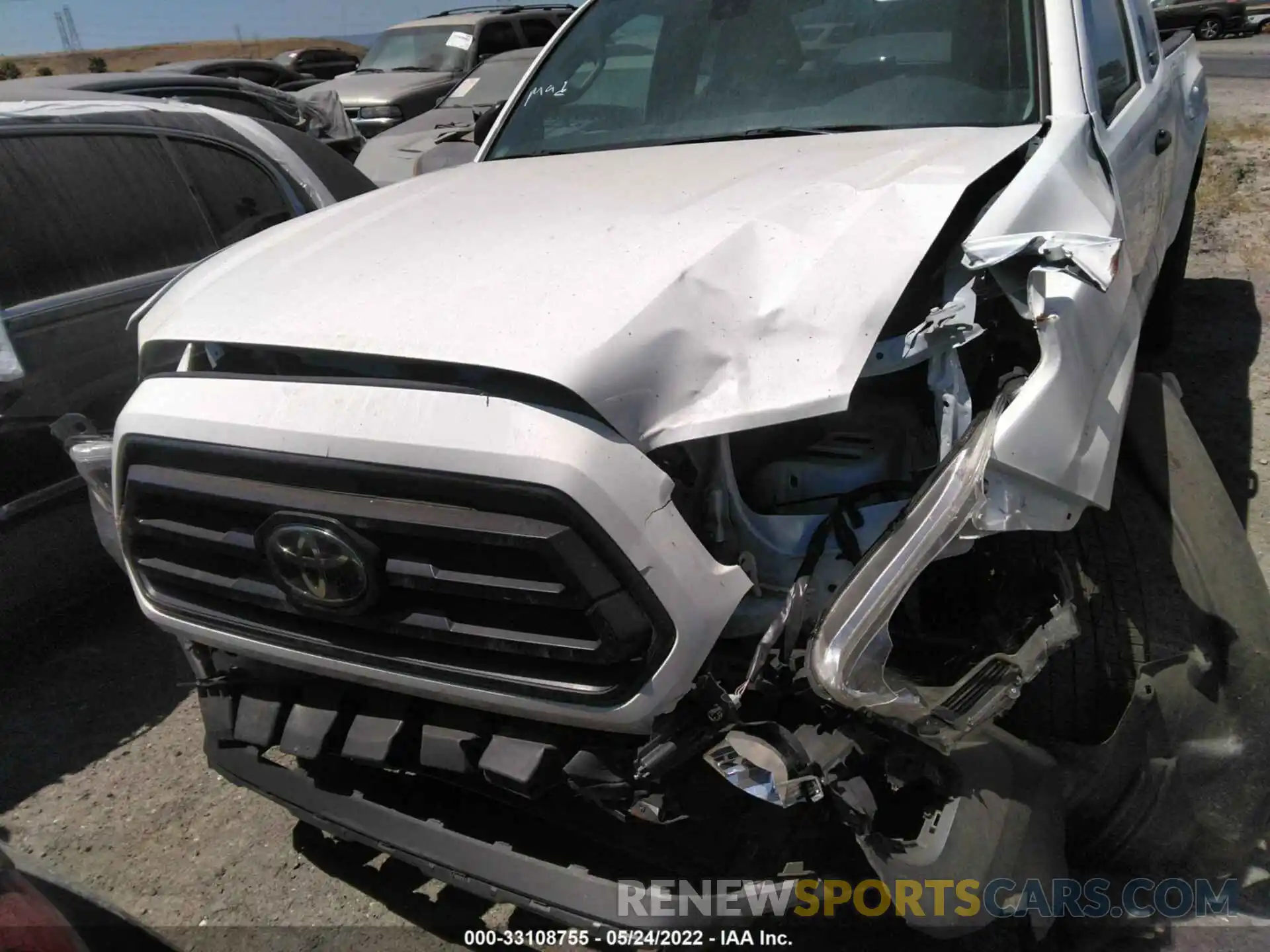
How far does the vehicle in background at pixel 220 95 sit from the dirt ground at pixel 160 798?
207 cm

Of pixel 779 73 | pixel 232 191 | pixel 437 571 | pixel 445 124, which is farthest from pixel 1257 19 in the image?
pixel 437 571

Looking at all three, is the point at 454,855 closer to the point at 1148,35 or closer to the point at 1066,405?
the point at 1066,405

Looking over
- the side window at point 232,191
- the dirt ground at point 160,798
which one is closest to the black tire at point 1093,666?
the dirt ground at point 160,798

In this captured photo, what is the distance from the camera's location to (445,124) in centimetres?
803

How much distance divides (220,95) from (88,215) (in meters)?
2.55

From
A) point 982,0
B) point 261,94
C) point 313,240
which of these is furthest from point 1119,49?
point 261,94

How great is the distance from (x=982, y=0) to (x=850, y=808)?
2.36m

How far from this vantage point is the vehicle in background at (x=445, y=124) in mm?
7055

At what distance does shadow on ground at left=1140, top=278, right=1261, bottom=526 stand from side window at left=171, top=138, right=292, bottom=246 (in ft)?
13.0

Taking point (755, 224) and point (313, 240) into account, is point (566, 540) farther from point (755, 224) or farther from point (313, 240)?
point (313, 240)

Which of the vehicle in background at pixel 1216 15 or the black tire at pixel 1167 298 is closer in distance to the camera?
the black tire at pixel 1167 298

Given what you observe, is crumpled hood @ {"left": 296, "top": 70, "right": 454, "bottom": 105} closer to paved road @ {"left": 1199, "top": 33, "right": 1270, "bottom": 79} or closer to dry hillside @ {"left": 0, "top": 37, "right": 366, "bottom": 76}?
paved road @ {"left": 1199, "top": 33, "right": 1270, "bottom": 79}

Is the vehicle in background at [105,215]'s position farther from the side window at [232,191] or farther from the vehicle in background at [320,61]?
the vehicle in background at [320,61]

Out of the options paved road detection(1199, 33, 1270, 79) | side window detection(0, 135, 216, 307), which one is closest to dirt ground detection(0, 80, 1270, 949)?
side window detection(0, 135, 216, 307)
